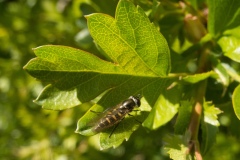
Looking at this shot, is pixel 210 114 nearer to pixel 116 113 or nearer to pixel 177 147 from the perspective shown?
pixel 177 147

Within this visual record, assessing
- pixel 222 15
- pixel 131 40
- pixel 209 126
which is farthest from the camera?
pixel 222 15

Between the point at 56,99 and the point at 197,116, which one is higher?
the point at 56,99

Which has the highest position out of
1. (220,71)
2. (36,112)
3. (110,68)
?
(110,68)

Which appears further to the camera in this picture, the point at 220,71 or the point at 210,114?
the point at 220,71

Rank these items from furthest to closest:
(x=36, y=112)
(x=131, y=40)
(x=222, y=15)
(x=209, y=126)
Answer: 1. (x=36, y=112)
2. (x=222, y=15)
3. (x=209, y=126)
4. (x=131, y=40)

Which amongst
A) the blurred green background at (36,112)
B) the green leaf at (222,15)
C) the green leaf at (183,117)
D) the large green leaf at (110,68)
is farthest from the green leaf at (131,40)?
the blurred green background at (36,112)

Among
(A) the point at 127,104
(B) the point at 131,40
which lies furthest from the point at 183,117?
(B) the point at 131,40
